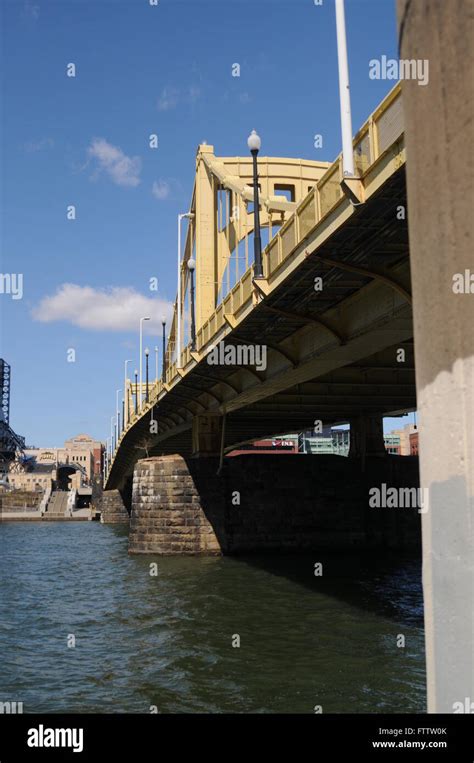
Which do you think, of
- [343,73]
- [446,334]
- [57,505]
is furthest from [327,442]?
[446,334]

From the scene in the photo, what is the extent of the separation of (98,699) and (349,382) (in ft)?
57.8

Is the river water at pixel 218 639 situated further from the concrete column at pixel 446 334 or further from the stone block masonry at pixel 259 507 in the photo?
the concrete column at pixel 446 334

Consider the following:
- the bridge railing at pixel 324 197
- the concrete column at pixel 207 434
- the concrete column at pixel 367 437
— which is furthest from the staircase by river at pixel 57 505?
the bridge railing at pixel 324 197

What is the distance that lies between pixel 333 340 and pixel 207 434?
19.8 meters

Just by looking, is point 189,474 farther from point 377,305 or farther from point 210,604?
point 377,305

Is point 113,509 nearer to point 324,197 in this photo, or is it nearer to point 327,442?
point 327,442

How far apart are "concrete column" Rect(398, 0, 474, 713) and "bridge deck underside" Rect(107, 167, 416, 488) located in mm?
4029

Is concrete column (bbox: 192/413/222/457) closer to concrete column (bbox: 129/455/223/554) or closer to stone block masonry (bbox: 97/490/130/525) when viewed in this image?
concrete column (bbox: 129/455/223/554)

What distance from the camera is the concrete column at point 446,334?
18.3ft

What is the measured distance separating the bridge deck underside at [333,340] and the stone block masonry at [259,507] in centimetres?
288

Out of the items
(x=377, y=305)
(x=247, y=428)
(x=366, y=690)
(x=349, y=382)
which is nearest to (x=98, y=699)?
(x=366, y=690)

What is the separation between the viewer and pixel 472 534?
5469 millimetres

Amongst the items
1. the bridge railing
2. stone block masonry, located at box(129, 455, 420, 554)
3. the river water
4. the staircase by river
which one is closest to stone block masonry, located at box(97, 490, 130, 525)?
the staircase by river
